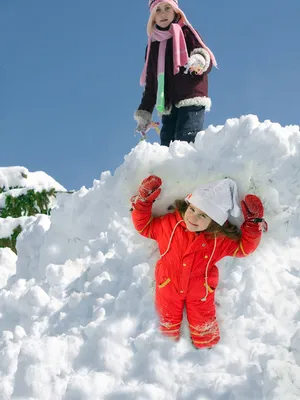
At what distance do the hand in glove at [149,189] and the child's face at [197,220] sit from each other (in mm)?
239

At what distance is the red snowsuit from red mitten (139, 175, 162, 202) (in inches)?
1.7

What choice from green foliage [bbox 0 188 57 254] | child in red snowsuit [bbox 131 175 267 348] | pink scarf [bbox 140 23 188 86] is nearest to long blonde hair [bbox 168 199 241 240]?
child in red snowsuit [bbox 131 175 267 348]

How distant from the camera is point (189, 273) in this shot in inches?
99.3

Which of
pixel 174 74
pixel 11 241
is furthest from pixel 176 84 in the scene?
pixel 11 241

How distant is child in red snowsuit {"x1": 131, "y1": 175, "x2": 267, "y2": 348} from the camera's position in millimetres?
2451

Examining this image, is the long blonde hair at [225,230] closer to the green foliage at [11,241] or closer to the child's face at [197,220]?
the child's face at [197,220]

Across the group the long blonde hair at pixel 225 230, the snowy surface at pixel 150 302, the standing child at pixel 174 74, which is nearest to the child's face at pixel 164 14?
the standing child at pixel 174 74

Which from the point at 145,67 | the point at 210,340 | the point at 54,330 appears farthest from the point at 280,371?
the point at 145,67

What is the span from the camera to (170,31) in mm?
3699

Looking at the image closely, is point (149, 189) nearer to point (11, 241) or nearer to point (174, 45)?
point (174, 45)

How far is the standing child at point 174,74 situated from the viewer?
3568 mm

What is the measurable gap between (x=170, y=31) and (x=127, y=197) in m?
1.71

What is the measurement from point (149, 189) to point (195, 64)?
1465mm

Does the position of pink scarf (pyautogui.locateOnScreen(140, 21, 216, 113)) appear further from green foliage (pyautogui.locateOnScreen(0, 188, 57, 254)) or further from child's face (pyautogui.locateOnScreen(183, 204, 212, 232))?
green foliage (pyautogui.locateOnScreen(0, 188, 57, 254))
